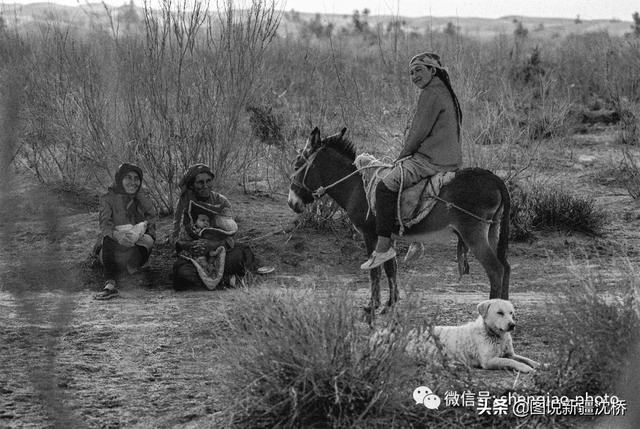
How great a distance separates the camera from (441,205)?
24.2ft

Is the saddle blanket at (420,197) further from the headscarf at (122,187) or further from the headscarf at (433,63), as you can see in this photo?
Result: the headscarf at (122,187)

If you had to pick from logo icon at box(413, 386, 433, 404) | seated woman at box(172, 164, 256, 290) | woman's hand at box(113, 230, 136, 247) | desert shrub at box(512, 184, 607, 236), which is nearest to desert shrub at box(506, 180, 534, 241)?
desert shrub at box(512, 184, 607, 236)

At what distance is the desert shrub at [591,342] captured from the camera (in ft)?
16.0

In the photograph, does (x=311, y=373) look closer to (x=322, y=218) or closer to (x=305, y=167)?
(x=305, y=167)

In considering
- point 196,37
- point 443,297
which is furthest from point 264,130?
point 443,297

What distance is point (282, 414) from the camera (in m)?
4.77

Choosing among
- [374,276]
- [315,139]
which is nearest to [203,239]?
[315,139]

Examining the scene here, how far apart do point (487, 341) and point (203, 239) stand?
12.6 ft

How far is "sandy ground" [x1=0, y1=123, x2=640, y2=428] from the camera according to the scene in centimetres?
250

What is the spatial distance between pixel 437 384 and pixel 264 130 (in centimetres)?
751

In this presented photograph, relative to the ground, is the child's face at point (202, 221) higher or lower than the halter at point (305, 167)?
lower

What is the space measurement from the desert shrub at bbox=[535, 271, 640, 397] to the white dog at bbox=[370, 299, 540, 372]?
Answer: 487 millimetres

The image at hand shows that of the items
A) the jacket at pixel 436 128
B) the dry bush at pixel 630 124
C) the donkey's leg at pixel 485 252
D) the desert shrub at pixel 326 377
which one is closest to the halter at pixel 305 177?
the jacket at pixel 436 128

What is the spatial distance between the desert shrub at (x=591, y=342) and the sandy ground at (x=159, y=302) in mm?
166
